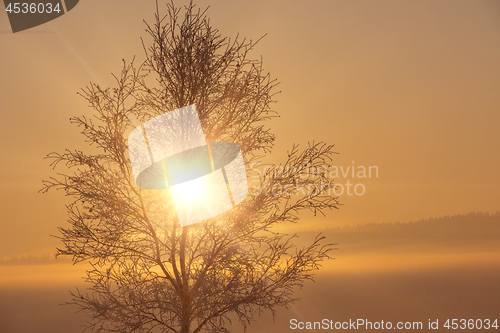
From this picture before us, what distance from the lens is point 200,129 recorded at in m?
10.2

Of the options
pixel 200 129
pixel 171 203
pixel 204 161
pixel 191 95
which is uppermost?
pixel 191 95

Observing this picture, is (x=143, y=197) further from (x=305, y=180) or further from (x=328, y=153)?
(x=328, y=153)

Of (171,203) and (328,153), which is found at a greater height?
(328,153)

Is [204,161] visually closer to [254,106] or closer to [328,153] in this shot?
[254,106]

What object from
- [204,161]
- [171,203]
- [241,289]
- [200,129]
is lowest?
[241,289]

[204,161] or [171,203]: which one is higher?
[204,161]

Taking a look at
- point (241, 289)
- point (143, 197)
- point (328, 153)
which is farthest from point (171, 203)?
point (328, 153)

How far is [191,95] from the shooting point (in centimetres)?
1042

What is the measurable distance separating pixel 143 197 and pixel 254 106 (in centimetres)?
340

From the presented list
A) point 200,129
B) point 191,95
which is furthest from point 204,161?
point 191,95

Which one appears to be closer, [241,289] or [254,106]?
[241,289]

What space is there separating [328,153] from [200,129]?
3026 millimetres

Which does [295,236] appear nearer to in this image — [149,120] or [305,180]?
[305,180]

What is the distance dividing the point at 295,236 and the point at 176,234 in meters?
2.79
